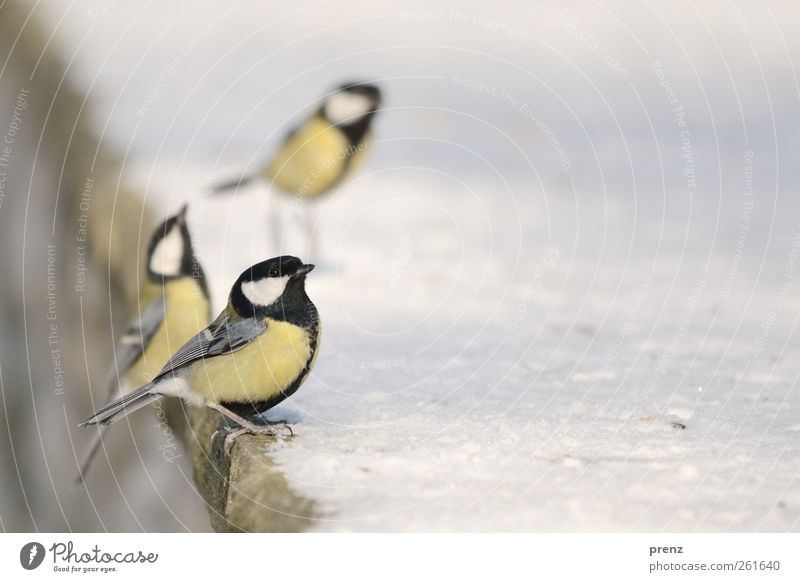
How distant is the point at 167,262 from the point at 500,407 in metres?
0.69

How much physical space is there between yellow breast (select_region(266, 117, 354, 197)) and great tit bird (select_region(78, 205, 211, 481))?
0.38m

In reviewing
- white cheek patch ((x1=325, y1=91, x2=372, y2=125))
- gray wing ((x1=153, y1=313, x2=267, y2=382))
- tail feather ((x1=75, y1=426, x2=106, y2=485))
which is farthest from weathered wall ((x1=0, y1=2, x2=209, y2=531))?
gray wing ((x1=153, y1=313, x2=267, y2=382))

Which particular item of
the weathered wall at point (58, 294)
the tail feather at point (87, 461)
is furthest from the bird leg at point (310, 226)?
the tail feather at point (87, 461)

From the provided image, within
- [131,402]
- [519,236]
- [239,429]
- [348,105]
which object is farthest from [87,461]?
[519,236]

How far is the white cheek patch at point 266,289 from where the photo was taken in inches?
44.9

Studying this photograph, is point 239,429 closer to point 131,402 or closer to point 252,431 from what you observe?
point 252,431

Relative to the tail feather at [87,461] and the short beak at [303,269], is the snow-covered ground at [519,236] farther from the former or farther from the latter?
the tail feather at [87,461]

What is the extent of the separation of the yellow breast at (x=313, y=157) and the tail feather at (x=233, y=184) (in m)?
0.06

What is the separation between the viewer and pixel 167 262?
1491 millimetres

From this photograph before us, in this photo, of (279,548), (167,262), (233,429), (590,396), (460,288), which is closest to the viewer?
(279,548)

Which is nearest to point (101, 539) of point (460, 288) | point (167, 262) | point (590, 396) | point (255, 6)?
point (167, 262)

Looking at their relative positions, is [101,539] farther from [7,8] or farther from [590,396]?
[7,8]

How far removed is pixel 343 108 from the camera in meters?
1.82

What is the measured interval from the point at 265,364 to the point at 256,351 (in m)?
0.02
